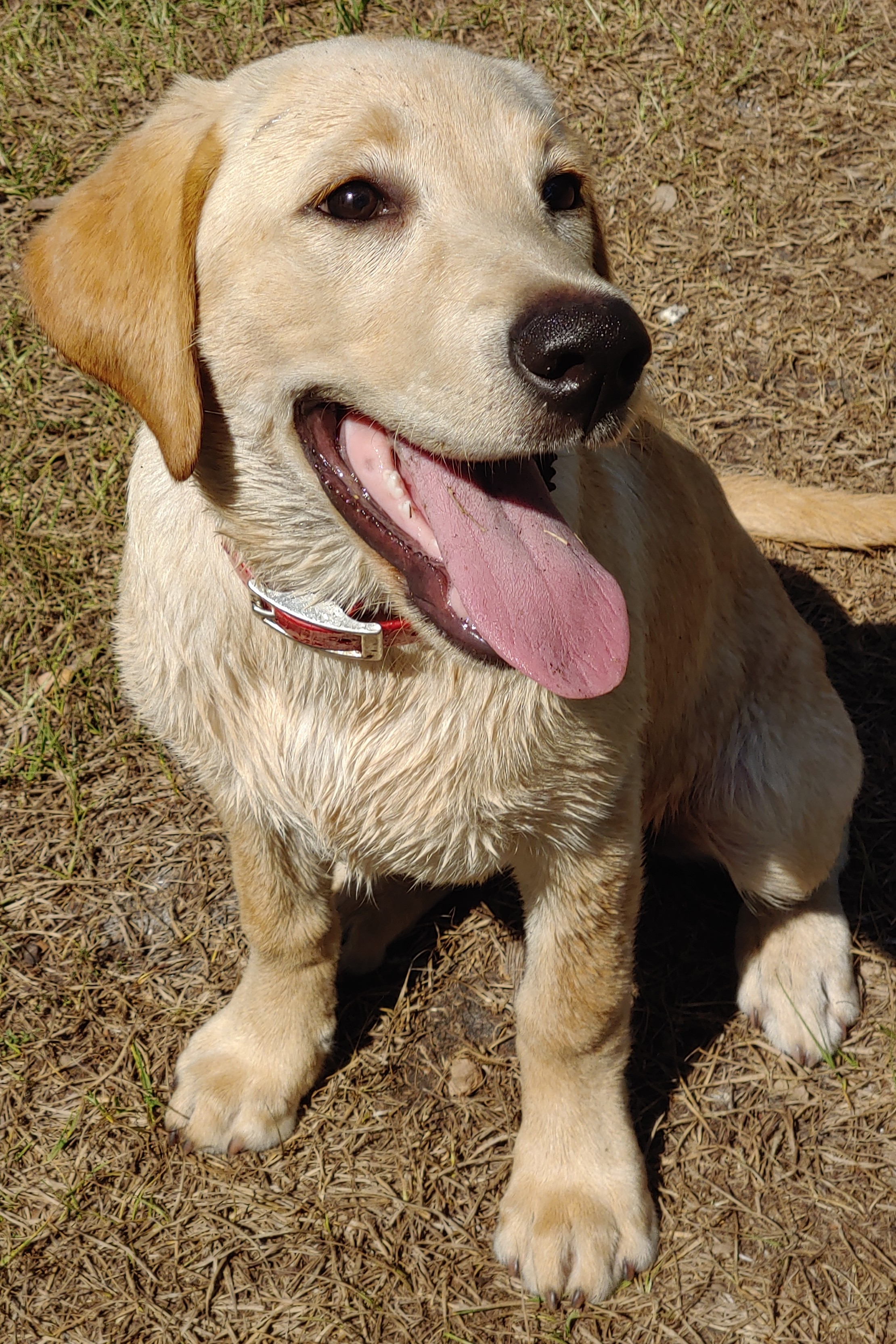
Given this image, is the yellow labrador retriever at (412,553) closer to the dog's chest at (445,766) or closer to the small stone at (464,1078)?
the dog's chest at (445,766)

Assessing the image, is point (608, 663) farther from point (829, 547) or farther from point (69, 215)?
point (829, 547)

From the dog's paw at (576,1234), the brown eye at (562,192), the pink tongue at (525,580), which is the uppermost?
the brown eye at (562,192)

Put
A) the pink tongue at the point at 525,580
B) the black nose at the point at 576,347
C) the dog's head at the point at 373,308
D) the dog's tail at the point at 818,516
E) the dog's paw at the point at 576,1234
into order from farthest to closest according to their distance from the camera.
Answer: the dog's tail at the point at 818,516 → the dog's paw at the point at 576,1234 → the pink tongue at the point at 525,580 → the dog's head at the point at 373,308 → the black nose at the point at 576,347

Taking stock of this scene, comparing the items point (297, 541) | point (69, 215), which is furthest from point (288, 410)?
point (69, 215)

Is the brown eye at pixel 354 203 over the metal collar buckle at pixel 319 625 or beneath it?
over

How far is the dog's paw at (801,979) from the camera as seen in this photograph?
333cm

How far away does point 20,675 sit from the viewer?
158 inches

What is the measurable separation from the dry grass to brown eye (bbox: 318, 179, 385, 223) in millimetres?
2146

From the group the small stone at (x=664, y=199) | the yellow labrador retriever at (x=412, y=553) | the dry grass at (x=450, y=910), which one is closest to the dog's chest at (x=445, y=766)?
the yellow labrador retriever at (x=412, y=553)

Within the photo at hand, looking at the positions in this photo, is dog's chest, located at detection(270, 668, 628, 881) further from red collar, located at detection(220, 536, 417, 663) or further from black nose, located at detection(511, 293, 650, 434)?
black nose, located at detection(511, 293, 650, 434)

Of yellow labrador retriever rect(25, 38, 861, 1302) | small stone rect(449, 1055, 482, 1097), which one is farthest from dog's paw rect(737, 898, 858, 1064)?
small stone rect(449, 1055, 482, 1097)

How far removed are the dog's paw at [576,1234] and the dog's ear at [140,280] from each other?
197 cm

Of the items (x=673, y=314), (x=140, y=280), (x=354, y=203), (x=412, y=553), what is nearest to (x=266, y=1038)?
(x=412, y=553)

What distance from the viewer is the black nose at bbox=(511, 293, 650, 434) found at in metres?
1.87
